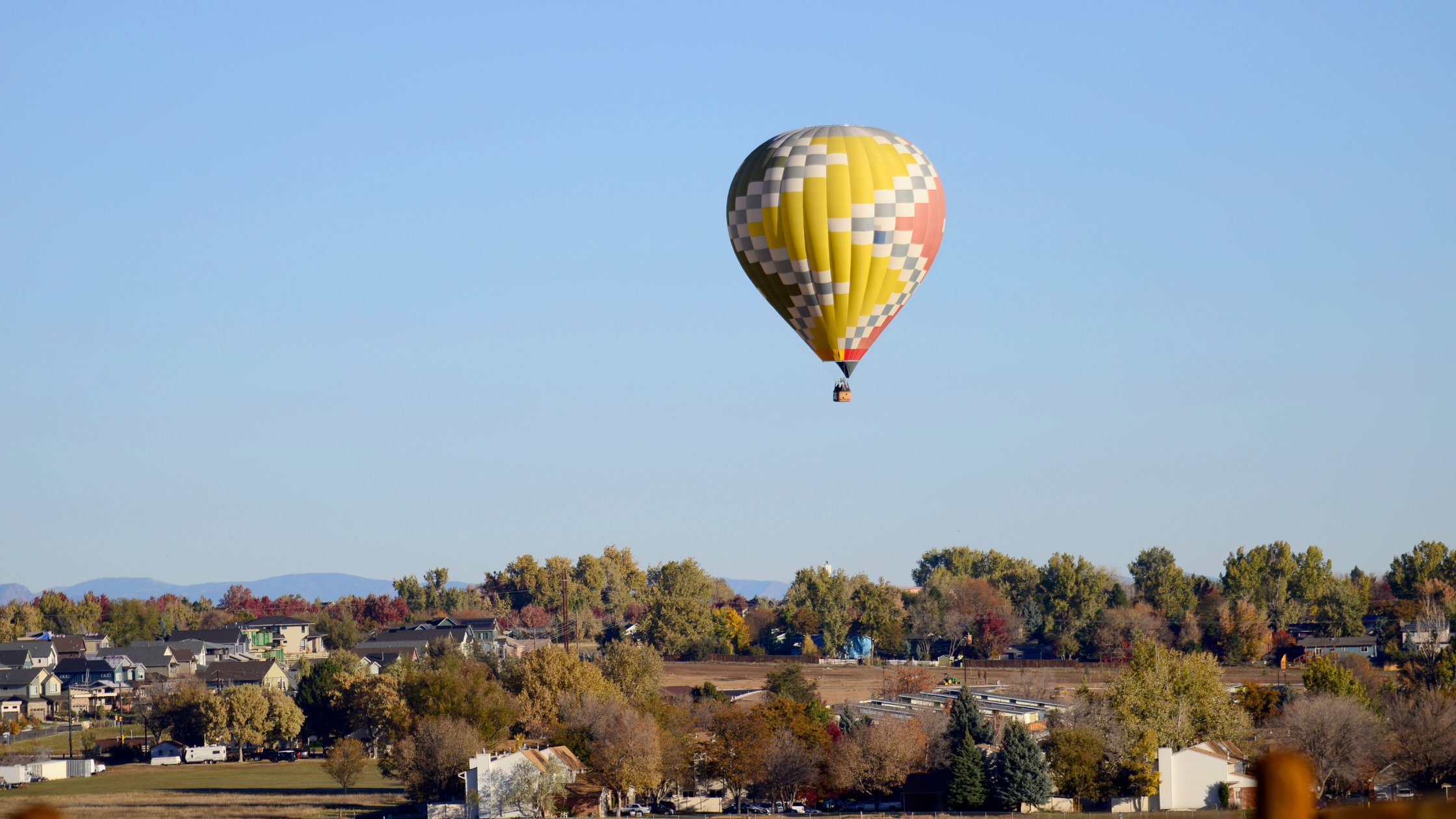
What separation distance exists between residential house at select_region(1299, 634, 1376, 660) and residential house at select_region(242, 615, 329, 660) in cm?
9870

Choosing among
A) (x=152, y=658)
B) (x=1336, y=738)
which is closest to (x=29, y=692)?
(x=152, y=658)

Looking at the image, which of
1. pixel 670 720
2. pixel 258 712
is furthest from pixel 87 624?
pixel 670 720

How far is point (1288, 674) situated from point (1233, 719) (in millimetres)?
49205

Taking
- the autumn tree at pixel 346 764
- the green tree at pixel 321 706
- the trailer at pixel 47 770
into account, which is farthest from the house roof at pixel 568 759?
the trailer at pixel 47 770

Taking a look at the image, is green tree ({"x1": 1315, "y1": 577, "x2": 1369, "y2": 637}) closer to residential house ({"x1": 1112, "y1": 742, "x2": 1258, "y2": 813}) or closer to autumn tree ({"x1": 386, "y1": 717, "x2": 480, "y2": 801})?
residential house ({"x1": 1112, "y1": 742, "x2": 1258, "y2": 813})

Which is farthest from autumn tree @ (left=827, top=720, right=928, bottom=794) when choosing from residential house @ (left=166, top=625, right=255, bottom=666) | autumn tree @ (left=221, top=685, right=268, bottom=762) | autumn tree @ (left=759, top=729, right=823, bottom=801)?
residential house @ (left=166, top=625, right=255, bottom=666)

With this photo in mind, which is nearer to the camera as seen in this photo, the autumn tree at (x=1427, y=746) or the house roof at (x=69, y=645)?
the autumn tree at (x=1427, y=746)

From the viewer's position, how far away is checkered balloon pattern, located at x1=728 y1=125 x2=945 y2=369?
44.3 meters

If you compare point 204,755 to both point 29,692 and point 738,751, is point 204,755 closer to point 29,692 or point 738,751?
point 29,692

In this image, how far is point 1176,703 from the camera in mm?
71000

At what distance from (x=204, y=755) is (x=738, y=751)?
Result: 4213 cm

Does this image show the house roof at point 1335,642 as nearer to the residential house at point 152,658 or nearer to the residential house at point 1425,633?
the residential house at point 1425,633

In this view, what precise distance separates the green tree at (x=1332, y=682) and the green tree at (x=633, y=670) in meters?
38.3

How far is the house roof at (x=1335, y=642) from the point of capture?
133375 millimetres
